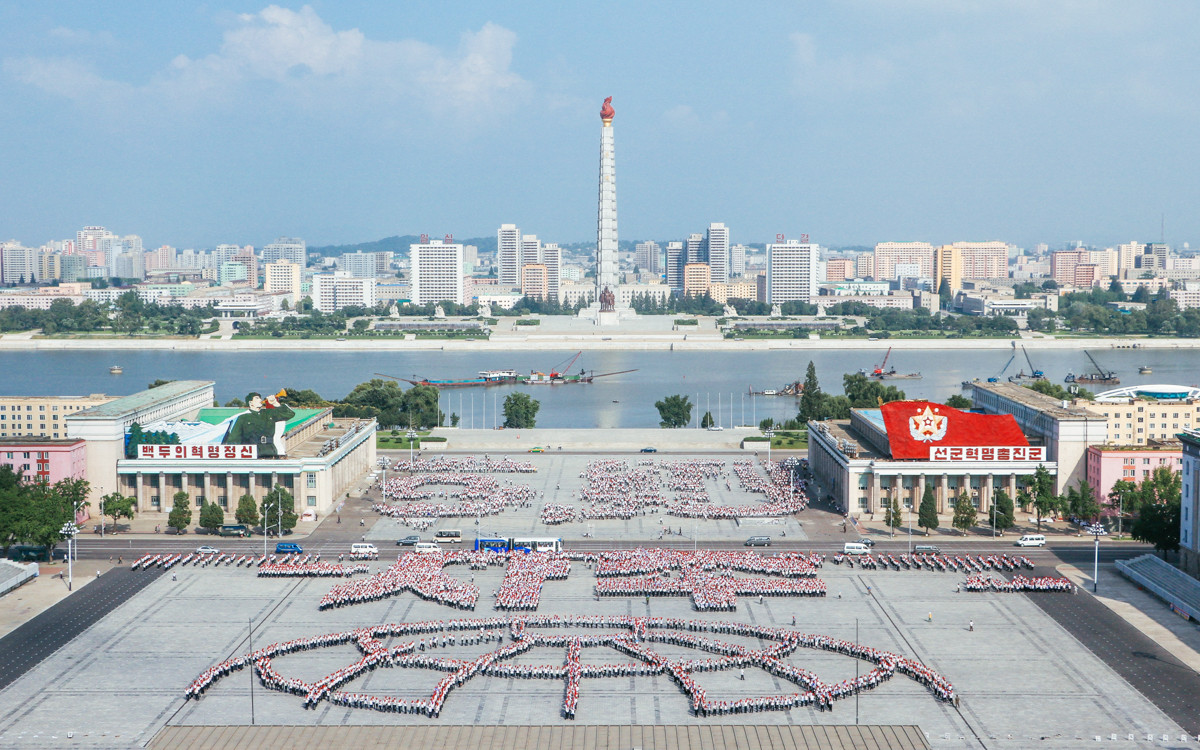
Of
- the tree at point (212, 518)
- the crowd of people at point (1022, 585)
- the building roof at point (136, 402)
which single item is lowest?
the crowd of people at point (1022, 585)

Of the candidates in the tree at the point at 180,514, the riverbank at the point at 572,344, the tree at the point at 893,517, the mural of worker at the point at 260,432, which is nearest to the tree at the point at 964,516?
the tree at the point at 893,517

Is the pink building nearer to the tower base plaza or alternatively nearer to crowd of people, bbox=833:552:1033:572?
crowd of people, bbox=833:552:1033:572

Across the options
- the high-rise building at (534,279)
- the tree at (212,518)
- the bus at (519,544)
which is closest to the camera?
the bus at (519,544)

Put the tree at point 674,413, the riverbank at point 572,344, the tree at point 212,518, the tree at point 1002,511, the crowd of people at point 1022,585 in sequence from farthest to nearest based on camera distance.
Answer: the riverbank at point 572,344 → the tree at point 674,413 → the tree at point 1002,511 → the tree at point 212,518 → the crowd of people at point 1022,585

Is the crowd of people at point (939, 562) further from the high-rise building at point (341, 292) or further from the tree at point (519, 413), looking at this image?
the high-rise building at point (341, 292)

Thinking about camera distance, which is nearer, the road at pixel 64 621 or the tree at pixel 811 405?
the road at pixel 64 621

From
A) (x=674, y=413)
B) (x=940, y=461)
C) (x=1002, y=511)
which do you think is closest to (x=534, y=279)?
(x=674, y=413)

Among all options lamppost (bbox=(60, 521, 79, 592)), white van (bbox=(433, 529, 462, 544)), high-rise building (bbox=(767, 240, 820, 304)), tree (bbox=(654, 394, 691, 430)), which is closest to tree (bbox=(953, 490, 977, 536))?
white van (bbox=(433, 529, 462, 544))
